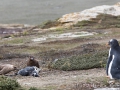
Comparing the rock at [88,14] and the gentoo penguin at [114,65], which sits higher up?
the rock at [88,14]

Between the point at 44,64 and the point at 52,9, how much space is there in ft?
140

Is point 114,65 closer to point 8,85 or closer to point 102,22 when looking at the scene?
point 8,85

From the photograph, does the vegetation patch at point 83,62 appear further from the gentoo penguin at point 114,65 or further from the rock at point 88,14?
the rock at point 88,14

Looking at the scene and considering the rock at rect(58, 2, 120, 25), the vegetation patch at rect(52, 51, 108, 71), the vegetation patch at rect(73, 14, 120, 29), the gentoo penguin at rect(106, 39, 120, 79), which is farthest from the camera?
the rock at rect(58, 2, 120, 25)

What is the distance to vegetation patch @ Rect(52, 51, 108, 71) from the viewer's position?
17531 millimetres

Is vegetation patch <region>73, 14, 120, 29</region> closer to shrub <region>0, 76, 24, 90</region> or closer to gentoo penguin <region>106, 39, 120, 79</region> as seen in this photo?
gentoo penguin <region>106, 39, 120, 79</region>

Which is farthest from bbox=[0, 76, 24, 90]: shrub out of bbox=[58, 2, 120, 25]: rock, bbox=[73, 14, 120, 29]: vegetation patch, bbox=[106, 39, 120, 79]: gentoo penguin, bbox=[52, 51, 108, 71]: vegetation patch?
bbox=[58, 2, 120, 25]: rock

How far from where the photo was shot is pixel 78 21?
37969 millimetres

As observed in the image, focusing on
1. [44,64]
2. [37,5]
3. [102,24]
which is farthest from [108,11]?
[37,5]

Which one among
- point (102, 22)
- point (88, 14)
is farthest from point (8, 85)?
point (88, 14)

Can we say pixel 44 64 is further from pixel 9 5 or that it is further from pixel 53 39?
pixel 9 5

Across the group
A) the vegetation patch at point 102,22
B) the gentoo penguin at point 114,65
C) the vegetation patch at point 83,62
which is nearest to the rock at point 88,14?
the vegetation patch at point 102,22

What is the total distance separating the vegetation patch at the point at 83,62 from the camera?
57.5 feet

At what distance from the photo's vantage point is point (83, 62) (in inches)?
722
